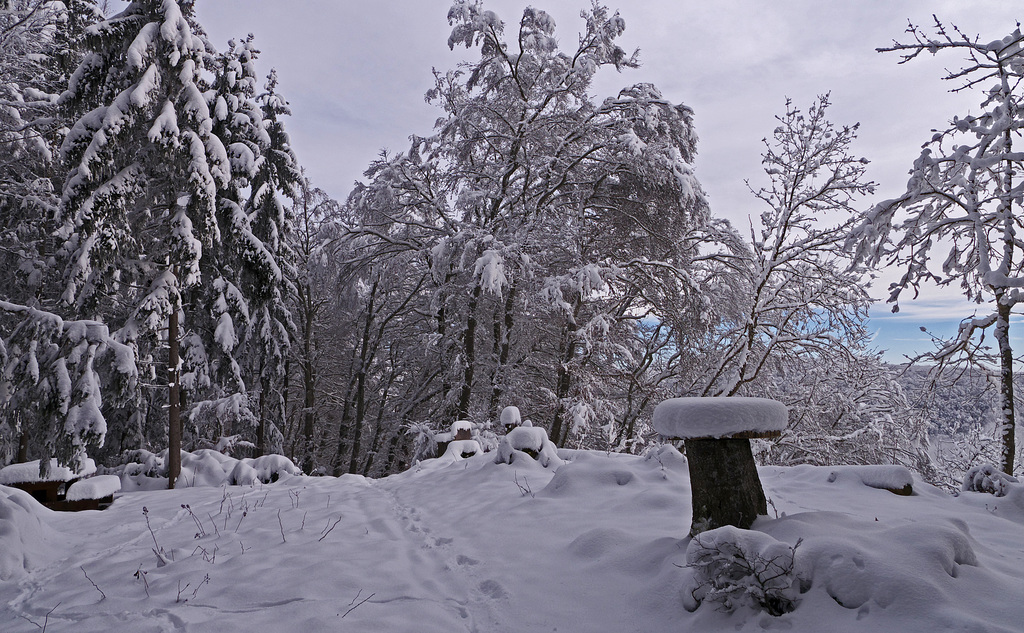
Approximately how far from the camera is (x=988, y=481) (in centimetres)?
584

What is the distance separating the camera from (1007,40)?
22.7 ft

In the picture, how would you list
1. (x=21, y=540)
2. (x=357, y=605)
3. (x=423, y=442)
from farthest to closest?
(x=423, y=442) → (x=21, y=540) → (x=357, y=605)

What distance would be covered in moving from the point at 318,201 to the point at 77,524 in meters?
14.0

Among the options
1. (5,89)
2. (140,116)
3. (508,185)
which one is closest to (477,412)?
(508,185)

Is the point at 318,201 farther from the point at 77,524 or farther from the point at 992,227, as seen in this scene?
the point at 992,227

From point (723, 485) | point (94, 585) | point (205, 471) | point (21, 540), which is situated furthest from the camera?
point (205, 471)

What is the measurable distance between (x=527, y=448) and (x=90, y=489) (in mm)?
6154

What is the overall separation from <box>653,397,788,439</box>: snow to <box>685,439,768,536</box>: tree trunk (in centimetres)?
21

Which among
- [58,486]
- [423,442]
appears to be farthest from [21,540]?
[423,442]

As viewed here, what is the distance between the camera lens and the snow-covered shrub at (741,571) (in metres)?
2.92

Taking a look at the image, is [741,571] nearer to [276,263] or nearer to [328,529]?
[328,529]

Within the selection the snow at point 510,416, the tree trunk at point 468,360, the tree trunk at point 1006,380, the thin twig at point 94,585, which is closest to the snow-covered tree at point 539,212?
the tree trunk at point 468,360

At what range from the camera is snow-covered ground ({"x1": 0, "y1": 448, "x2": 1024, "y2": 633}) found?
2932 millimetres

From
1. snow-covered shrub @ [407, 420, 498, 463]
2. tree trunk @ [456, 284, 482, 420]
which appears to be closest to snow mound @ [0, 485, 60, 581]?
snow-covered shrub @ [407, 420, 498, 463]
